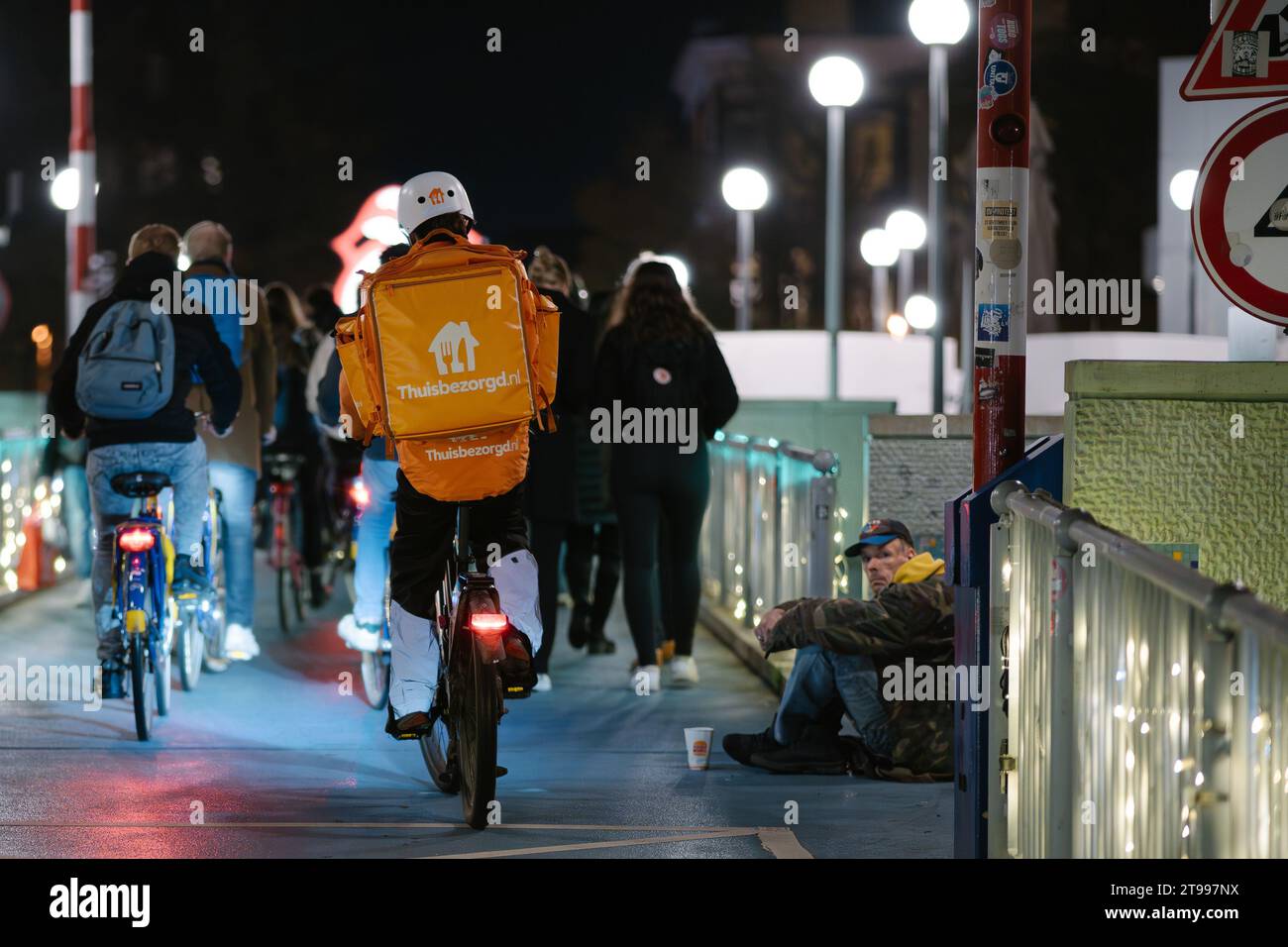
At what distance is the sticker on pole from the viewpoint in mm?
5777

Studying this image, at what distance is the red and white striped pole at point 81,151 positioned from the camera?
17969 mm

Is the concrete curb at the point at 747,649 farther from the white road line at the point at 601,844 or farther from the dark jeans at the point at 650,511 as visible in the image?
the white road line at the point at 601,844

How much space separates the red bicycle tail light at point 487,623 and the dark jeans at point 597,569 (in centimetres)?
509

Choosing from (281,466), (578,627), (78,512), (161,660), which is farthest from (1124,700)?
(78,512)

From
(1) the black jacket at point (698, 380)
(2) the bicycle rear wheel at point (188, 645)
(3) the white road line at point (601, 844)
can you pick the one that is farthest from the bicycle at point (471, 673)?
(1) the black jacket at point (698, 380)

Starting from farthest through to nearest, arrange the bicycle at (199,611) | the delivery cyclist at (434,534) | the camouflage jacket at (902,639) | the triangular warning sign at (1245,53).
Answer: the bicycle at (199,611) → the camouflage jacket at (902,639) → the delivery cyclist at (434,534) → the triangular warning sign at (1245,53)

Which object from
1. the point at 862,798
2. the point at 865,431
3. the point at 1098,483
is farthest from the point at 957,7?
the point at 1098,483

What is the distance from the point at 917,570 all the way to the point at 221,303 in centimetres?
396

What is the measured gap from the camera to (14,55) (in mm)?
44031

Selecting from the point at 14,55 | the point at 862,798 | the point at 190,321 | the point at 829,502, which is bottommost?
the point at 862,798

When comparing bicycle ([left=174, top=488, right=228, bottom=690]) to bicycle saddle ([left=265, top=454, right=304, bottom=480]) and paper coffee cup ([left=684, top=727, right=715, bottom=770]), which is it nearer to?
bicycle saddle ([left=265, top=454, right=304, bottom=480])
